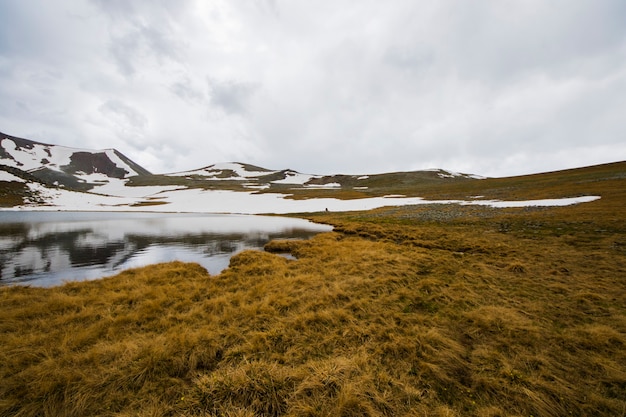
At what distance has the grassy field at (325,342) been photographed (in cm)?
421

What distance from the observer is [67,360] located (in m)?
5.07

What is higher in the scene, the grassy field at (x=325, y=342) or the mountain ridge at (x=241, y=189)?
the mountain ridge at (x=241, y=189)

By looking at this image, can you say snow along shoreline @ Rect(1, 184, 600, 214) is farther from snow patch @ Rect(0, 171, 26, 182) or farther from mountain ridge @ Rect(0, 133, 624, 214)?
snow patch @ Rect(0, 171, 26, 182)

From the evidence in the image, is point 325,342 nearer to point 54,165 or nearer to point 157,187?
point 157,187

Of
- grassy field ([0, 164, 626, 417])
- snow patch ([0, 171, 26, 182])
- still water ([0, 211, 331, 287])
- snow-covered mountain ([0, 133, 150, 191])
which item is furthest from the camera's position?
snow-covered mountain ([0, 133, 150, 191])

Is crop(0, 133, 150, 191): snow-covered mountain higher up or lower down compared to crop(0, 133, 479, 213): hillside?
higher up

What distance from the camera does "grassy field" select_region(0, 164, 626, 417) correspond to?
4.21m

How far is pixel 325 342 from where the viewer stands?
6.02 metres

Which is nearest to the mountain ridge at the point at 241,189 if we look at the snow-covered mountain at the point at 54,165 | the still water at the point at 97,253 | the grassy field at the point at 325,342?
the snow-covered mountain at the point at 54,165

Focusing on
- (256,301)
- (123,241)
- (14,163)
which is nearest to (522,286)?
(256,301)

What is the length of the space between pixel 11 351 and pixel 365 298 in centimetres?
924

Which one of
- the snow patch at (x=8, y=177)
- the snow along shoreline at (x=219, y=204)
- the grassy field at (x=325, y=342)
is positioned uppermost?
the snow patch at (x=8, y=177)

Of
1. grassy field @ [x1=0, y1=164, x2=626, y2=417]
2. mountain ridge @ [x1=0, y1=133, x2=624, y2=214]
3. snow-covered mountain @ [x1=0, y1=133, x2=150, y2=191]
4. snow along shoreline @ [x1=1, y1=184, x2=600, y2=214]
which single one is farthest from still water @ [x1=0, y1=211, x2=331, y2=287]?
snow-covered mountain @ [x1=0, y1=133, x2=150, y2=191]

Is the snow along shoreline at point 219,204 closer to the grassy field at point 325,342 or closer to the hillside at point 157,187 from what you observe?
the hillside at point 157,187
